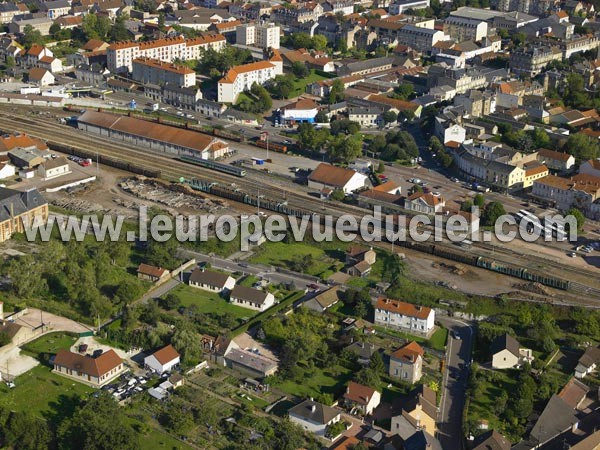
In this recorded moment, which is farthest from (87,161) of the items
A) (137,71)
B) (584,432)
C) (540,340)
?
(584,432)

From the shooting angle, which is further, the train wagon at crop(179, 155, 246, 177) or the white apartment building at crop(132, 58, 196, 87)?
the white apartment building at crop(132, 58, 196, 87)

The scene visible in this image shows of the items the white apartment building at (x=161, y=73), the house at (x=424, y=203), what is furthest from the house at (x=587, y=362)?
the white apartment building at (x=161, y=73)

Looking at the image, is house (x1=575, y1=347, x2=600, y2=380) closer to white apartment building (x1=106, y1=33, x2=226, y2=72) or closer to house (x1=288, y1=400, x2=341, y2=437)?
house (x1=288, y1=400, x2=341, y2=437)

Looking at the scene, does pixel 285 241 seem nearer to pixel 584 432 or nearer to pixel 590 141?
pixel 584 432

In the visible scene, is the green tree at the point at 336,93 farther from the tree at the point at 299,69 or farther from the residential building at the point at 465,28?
the residential building at the point at 465,28

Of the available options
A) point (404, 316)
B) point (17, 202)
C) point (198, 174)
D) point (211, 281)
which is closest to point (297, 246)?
point (211, 281)

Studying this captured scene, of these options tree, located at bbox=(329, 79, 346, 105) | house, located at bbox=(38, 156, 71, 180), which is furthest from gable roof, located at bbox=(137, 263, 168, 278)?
tree, located at bbox=(329, 79, 346, 105)
